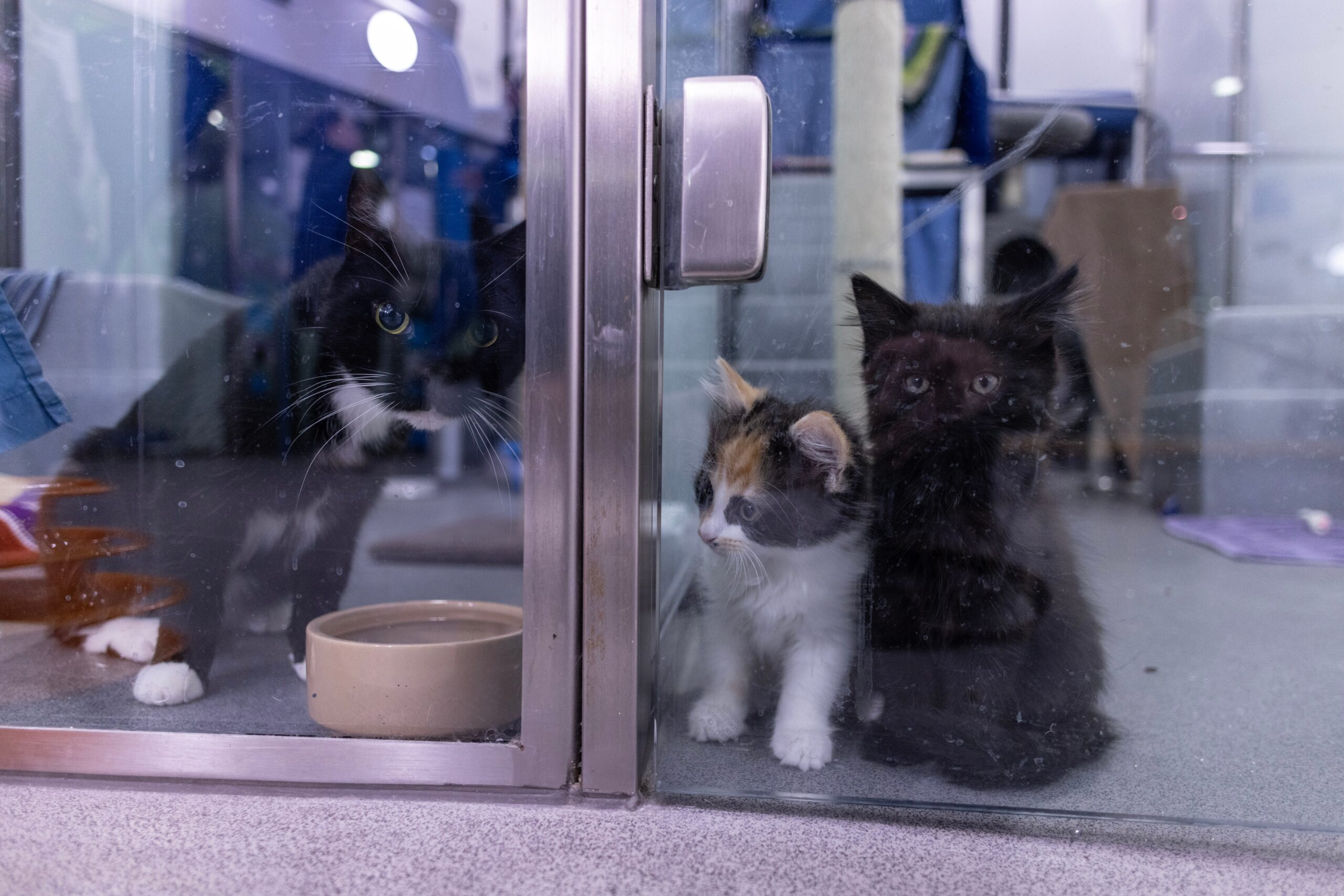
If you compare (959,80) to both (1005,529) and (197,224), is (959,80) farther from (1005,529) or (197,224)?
(197,224)

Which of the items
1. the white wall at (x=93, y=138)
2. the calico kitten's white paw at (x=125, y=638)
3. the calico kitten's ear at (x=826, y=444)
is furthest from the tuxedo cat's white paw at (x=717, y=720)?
the white wall at (x=93, y=138)

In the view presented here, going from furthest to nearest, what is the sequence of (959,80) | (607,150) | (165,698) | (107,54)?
1. (959,80)
2. (107,54)
3. (165,698)
4. (607,150)

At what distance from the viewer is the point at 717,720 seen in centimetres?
82

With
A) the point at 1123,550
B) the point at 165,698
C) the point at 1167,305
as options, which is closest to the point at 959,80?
the point at 1167,305

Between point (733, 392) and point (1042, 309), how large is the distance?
0.32 metres

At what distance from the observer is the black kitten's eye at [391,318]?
92cm

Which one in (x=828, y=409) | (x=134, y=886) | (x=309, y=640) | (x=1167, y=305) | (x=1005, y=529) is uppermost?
(x=1167, y=305)

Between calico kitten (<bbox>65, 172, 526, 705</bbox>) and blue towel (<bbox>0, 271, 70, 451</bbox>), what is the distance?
5cm

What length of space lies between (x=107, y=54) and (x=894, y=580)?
1143mm

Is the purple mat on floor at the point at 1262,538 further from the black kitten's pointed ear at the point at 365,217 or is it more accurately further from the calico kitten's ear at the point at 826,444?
the black kitten's pointed ear at the point at 365,217

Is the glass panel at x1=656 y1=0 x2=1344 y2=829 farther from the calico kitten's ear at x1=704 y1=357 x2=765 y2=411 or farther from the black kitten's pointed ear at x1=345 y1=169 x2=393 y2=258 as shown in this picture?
the black kitten's pointed ear at x1=345 y1=169 x2=393 y2=258

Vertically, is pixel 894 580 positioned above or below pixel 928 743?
above

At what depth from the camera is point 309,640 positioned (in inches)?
31.7

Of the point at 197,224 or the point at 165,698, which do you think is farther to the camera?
the point at 197,224
